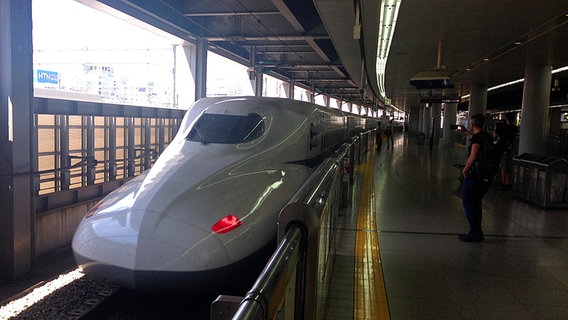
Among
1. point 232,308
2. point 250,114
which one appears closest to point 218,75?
point 250,114

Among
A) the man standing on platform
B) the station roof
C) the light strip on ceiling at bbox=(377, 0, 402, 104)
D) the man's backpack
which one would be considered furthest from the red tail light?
the light strip on ceiling at bbox=(377, 0, 402, 104)

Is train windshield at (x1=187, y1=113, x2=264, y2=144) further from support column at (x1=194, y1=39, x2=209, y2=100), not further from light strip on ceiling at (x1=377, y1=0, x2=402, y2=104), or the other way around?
support column at (x1=194, y1=39, x2=209, y2=100)

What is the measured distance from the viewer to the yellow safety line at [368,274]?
388 centimetres

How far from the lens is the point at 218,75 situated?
25.5 meters

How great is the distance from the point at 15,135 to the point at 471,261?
774cm

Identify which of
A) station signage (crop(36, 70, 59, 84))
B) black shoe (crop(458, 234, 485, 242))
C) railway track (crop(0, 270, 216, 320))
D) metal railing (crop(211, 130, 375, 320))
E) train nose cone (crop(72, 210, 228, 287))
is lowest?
railway track (crop(0, 270, 216, 320))

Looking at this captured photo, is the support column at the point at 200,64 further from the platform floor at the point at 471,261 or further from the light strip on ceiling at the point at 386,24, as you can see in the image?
the platform floor at the point at 471,261

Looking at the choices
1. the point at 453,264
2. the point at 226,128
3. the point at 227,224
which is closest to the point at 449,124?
the point at 226,128

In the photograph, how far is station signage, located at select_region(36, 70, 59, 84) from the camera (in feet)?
38.3

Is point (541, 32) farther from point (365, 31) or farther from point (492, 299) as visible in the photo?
point (492, 299)

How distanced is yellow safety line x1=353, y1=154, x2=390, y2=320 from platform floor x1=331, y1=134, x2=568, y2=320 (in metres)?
0.08

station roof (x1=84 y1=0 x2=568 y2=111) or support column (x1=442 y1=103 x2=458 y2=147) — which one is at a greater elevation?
station roof (x1=84 y1=0 x2=568 y2=111)

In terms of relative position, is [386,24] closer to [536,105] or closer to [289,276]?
[536,105]

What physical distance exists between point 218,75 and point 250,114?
1944cm
